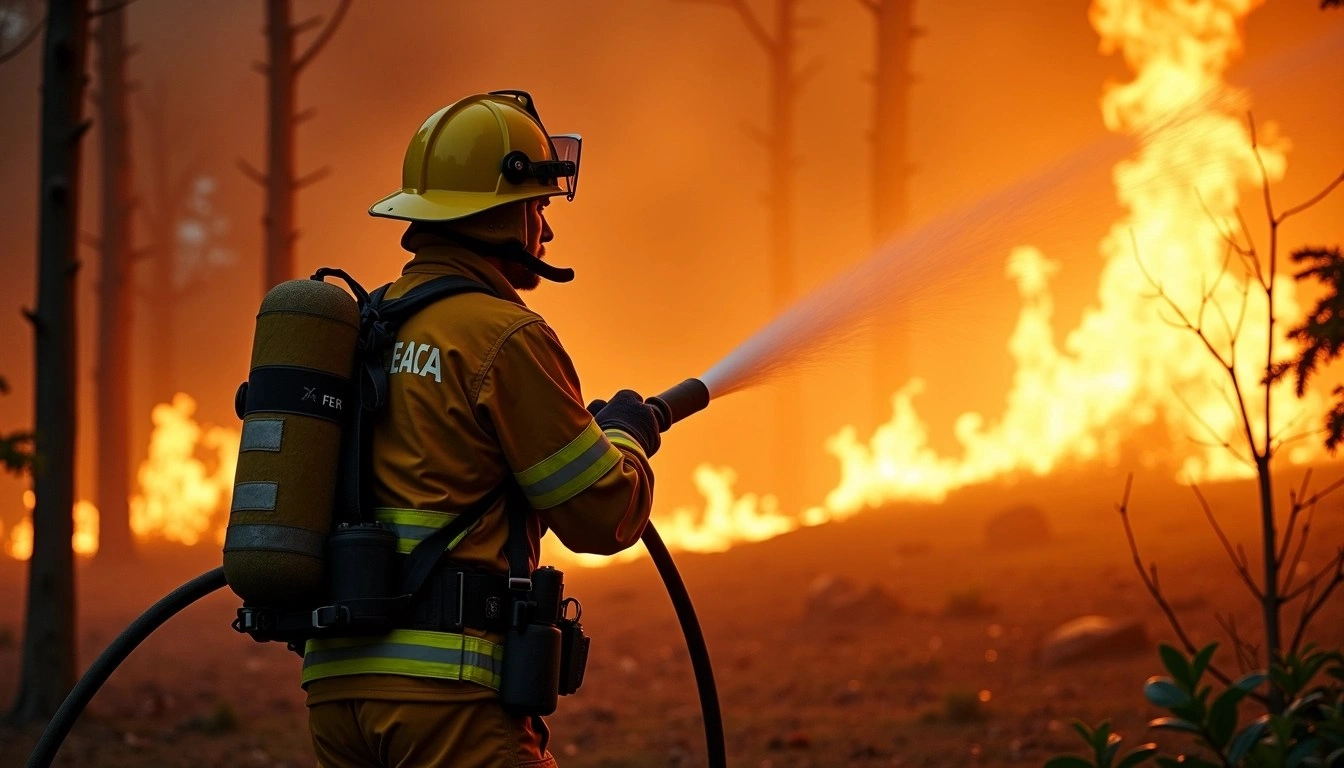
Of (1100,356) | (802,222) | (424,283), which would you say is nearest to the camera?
(424,283)

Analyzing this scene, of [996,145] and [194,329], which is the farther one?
[194,329]

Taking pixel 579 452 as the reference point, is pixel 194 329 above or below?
above

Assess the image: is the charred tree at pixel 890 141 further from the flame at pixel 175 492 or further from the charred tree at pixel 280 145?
the flame at pixel 175 492

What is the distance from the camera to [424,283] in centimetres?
342

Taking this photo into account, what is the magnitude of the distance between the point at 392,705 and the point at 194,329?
36.1m

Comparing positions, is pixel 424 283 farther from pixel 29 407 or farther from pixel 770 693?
pixel 29 407

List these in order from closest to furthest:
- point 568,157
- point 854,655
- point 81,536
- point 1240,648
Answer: point 568,157
point 1240,648
point 854,655
point 81,536

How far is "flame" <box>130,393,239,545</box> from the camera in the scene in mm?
25609

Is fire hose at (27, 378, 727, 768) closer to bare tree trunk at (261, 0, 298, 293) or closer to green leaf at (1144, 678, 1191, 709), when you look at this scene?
green leaf at (1144, 678, 1191, 709)

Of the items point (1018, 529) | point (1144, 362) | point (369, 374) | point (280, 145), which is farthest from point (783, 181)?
point (369, 374)

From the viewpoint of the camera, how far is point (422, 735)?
10.2 ft

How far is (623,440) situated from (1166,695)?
4.50 ft

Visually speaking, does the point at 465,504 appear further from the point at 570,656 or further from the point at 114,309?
the point at 114,309

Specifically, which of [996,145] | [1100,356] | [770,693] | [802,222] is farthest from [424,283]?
[802,222]
